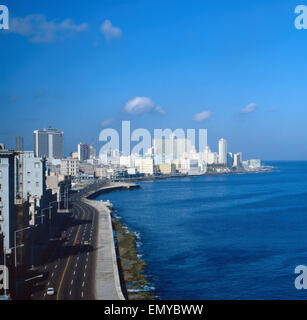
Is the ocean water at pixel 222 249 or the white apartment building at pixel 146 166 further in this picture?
the white apartment building at pixel 146 166

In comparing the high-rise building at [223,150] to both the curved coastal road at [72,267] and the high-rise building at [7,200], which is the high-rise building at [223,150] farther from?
the high-rise building at [7,200]

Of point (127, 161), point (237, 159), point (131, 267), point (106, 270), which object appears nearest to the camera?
point (106, 270)

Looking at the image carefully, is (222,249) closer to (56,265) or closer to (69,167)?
(56,265)

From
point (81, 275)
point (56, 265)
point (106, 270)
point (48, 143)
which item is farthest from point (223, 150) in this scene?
point (81, 275)

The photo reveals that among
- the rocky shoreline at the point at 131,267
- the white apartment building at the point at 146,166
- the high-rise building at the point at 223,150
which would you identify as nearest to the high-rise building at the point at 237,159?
the high-rise building at the point at 223,150

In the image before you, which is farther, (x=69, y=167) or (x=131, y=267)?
(x=69, y=167)

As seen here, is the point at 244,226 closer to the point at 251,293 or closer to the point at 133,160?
the point at 251,293

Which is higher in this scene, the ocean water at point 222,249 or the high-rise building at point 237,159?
the high-rise building at point 237,159

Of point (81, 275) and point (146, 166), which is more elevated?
point (146, 166)
